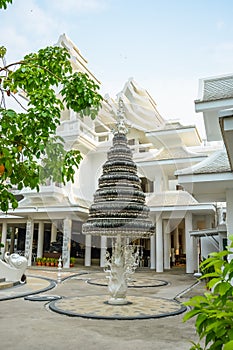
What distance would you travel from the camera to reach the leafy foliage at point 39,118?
2.96 m

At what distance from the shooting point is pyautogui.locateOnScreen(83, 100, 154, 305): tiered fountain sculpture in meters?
7.14

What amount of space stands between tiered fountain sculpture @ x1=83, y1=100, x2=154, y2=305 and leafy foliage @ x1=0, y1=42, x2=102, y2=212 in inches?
149

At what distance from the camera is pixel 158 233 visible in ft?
54.4

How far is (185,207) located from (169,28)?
40.1ft

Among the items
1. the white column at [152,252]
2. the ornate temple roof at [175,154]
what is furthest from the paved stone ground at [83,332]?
the white column at [152,252]

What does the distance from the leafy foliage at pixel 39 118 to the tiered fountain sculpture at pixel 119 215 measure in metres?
3.78

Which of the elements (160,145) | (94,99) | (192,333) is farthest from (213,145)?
(94,99)

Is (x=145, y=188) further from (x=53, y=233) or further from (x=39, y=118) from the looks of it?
(x=39, y=118)

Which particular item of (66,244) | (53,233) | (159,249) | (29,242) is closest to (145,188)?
(159,249)

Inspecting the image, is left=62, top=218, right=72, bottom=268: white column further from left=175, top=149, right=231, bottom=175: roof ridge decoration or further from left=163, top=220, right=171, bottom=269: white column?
left=175, top=149, right=231, bottom=175: roof ridge decoration

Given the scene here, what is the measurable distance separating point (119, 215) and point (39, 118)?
432 centimetres

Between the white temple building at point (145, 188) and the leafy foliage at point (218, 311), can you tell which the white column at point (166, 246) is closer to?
the white temple building at point (145, 188)

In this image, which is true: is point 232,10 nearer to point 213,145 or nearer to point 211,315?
point 211,315

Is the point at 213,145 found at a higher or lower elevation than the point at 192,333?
higher
